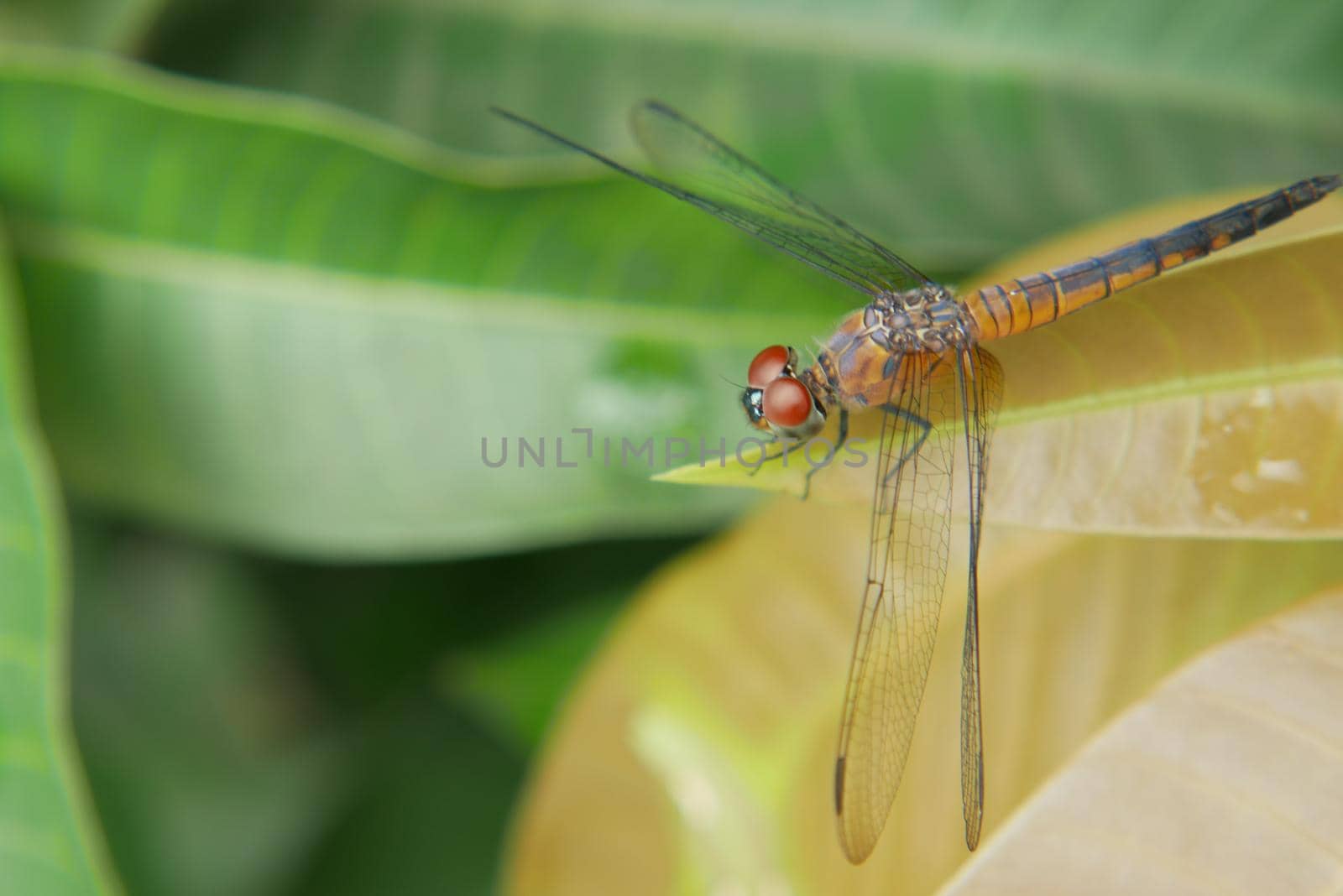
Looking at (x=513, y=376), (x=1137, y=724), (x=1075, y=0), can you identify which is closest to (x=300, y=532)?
(x=513, y=376)

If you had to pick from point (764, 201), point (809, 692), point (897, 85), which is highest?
point (897, 85)

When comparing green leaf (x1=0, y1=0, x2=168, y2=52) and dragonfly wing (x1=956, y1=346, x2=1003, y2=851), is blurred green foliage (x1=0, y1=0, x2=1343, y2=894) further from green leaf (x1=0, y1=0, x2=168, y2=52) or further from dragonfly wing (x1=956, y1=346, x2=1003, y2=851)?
dragonfly wing (x1=956, y1=346, x2=1003, y2=851)

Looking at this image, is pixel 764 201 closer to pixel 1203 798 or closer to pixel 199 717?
pixel 1203 798

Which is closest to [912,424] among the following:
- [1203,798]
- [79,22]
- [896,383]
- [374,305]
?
[896,383]

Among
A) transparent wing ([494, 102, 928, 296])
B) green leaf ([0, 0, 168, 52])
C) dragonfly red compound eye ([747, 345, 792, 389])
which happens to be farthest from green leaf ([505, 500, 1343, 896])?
green leaf ([0, 0, 168, 52])

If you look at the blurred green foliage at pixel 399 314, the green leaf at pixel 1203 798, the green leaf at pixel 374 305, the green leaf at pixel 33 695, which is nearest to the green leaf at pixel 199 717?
the blurred green foliage at pixel 399 314

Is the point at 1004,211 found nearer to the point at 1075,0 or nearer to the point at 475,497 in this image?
the point at 1075,0
